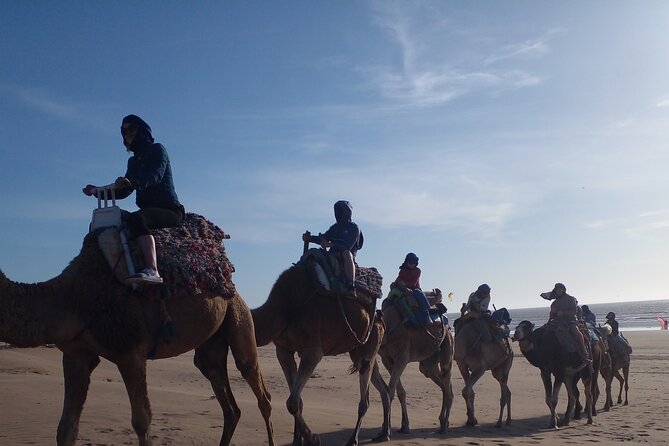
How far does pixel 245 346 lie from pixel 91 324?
89.1 inches

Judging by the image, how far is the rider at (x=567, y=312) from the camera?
15.6 metres

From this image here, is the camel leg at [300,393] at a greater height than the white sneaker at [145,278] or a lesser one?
lesser

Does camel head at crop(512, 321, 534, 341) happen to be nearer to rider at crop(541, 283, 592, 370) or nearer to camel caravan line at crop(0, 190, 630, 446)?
rider at crop(541, 283, 592, 370)

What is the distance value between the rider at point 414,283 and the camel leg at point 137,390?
7.32 metres

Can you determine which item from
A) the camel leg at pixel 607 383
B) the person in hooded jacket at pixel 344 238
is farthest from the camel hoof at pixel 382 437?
the camel leg at pixel 607 383

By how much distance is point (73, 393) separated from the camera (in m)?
6.32

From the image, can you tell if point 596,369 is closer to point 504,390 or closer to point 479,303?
point 504,390

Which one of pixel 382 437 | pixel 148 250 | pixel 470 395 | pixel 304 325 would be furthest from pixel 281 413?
pixel 148 250

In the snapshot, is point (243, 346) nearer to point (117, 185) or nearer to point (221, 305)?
point (221, 305)

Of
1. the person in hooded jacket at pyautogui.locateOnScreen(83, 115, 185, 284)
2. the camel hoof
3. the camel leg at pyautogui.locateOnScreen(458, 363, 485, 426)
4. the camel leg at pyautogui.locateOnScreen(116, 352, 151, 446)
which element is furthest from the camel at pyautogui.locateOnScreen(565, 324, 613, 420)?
the person in hooded jacket at pyautogui.locateOnScreen(83, 115, 185, 284)

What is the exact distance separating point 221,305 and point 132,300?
1.28 metres

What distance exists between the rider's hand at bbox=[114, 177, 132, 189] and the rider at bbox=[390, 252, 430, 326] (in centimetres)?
751

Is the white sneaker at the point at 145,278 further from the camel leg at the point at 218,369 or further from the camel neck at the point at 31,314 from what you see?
the camel leg at the point at 218,369

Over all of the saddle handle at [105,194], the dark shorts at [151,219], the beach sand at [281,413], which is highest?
the saddle handle at [105,194]
